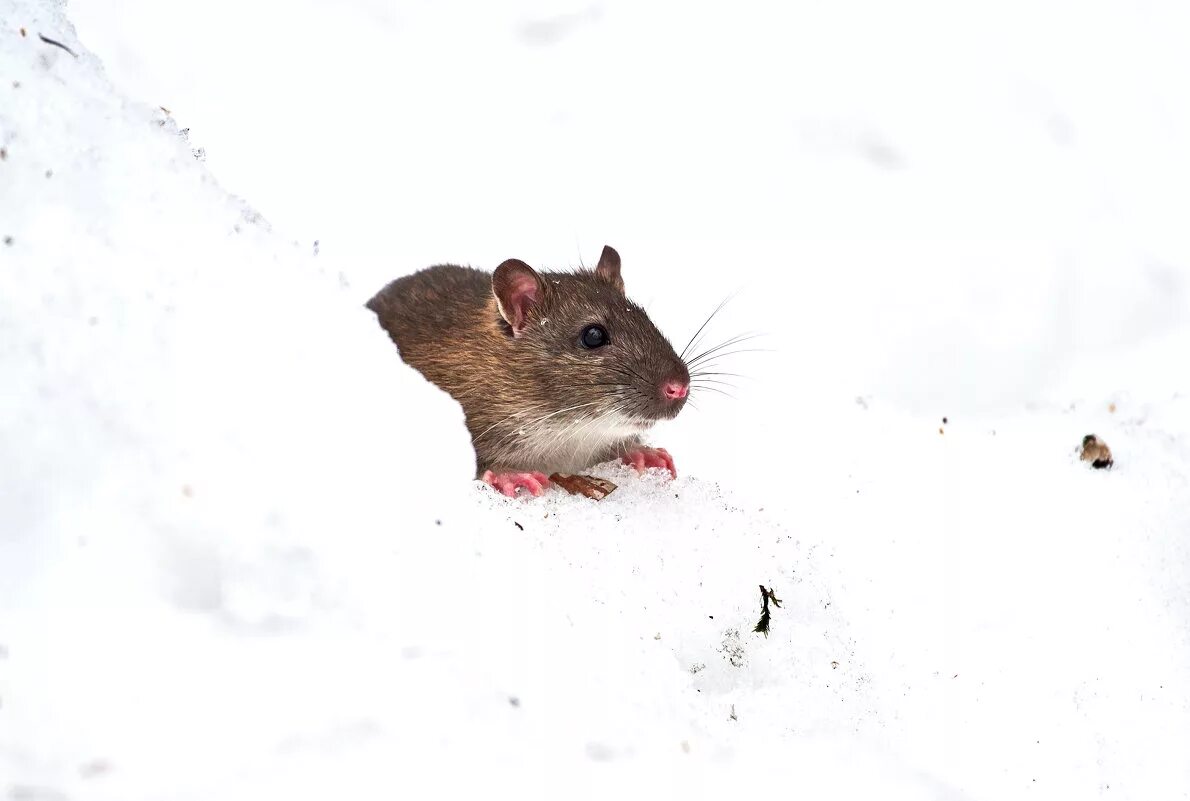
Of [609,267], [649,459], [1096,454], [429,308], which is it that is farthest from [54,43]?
[1096,454]

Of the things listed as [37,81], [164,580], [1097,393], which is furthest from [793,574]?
[1097,393]

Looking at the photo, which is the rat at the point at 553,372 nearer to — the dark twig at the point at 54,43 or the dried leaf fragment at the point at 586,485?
the dried leaf fragment at the point at 586,485

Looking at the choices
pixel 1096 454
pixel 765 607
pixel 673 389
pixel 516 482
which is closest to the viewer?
pixel 765 607

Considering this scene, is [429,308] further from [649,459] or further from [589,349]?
[649,459]

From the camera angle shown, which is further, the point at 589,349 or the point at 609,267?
the point at 609,267

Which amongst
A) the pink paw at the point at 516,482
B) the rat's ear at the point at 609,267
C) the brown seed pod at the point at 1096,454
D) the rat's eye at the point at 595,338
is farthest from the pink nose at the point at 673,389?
the brown seed pod at the point at 1096,454

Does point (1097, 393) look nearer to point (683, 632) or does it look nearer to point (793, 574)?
point (793, 574)
